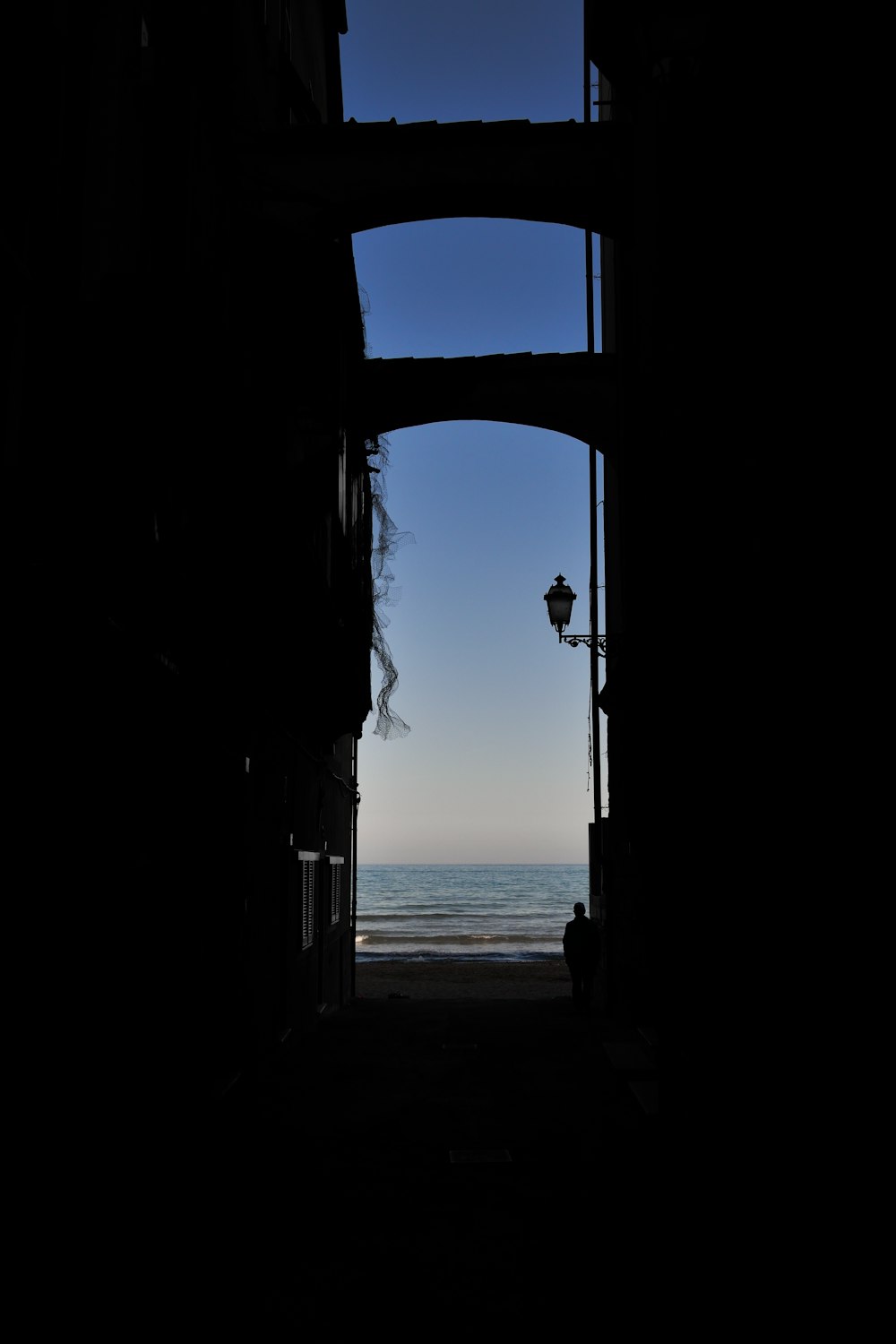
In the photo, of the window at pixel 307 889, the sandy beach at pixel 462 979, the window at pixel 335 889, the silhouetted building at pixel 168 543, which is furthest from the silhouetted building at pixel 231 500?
the sandy beach at pixel 462 979

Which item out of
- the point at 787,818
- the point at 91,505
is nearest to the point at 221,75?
the point at 91,505

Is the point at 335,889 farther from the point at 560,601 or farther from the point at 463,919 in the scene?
the point at 463,919

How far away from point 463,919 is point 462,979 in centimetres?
4385

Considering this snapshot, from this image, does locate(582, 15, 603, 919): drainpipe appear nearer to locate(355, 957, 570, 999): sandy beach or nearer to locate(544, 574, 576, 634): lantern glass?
locate(544, 574, 576, 634): lantern glass

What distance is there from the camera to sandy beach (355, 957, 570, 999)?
1079 inches

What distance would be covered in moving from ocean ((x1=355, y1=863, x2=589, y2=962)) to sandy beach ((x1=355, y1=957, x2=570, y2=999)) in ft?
6.53

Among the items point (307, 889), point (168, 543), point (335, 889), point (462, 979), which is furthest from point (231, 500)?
point (462, 979)

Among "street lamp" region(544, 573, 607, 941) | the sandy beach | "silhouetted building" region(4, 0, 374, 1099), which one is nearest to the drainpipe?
"street lamp" region(544, 573, 607, 941)

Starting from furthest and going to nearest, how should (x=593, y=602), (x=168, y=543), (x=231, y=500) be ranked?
(x=593, y=602) < (x=231, y=500) < (x=168, y=543)

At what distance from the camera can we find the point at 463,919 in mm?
77375

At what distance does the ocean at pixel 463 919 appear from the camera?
52594 mm

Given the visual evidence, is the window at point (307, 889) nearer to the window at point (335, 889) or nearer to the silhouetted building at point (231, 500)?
the silhouetted building at point (231, 500)

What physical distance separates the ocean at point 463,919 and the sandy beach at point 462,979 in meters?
1.99

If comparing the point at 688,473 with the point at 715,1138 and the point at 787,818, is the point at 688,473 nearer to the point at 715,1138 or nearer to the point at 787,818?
the point at 787,818
